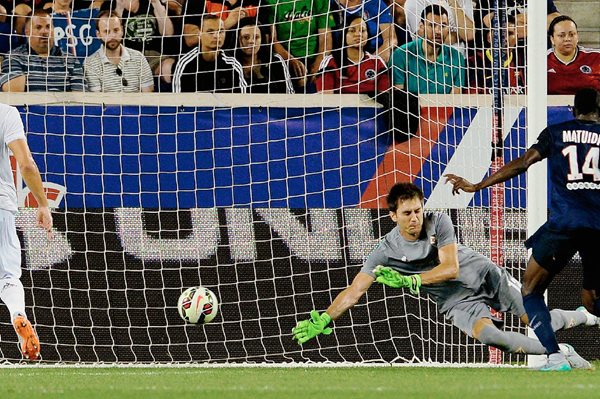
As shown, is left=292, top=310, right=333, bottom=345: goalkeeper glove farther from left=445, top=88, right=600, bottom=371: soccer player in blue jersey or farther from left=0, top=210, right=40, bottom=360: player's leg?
left=0, top=210, right=40, bottom=360: player's leg

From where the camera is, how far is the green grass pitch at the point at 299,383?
666 cm

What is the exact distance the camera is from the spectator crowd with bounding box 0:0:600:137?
11.5 meters

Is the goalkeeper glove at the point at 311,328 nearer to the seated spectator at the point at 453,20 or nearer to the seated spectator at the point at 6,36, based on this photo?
the seated spectator at the point at 453,20

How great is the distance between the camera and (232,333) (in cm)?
1145

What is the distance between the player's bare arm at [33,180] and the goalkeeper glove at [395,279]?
92.2 inches

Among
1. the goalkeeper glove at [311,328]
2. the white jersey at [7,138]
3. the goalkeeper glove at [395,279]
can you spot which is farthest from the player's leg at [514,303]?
the white jersey at [7,138]

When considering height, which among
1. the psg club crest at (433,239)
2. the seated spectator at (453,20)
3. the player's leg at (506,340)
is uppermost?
the seated spectator at (453,20)

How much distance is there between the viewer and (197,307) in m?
9.98

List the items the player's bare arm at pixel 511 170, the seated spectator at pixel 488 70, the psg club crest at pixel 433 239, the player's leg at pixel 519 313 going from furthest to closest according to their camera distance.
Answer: the seated spectator at pixel 488 70, the psg club crest at pixel 433 239, the player's leg at pixel 519 313, the player's bare arm at pixel 511 170

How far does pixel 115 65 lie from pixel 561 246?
5151 millimetres

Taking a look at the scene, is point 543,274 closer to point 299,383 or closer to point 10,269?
point 299,383

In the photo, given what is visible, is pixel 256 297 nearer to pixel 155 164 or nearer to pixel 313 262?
pixel 313 262

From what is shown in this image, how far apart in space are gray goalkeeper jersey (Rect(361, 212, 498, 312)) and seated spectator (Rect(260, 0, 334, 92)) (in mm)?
2827

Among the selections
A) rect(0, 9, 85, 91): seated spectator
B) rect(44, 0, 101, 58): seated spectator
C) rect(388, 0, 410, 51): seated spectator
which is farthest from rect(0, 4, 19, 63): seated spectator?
rect(388, 0, 410, 51): seated spectator
